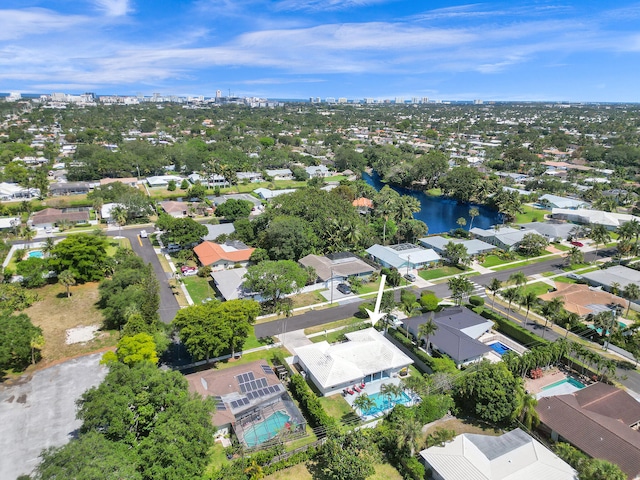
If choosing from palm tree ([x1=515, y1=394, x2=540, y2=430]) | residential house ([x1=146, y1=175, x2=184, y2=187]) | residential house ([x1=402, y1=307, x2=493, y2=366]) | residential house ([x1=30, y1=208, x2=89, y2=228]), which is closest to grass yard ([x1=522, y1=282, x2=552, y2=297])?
residential house ([x1=402, y1=307, x2=493, y2=366])

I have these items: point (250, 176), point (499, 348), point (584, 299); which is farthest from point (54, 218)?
point (584, 299)

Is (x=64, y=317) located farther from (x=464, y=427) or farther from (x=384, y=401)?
(x=464, y=427)

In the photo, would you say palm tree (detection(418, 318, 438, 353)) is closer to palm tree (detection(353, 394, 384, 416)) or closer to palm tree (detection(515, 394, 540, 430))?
palm tree (detection(353, 394, 384, 416))

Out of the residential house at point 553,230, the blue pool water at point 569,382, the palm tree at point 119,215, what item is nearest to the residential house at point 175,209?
the palm tree at point 119,215

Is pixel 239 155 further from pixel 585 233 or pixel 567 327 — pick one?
pixel 567 327

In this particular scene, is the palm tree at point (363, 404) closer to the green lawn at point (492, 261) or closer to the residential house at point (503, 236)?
the green lawn at point (492, 261)
